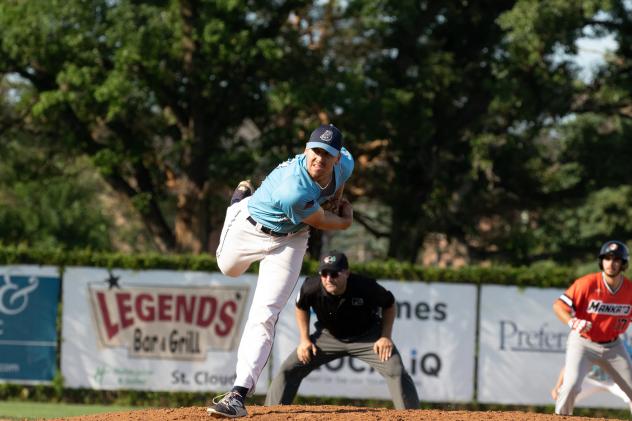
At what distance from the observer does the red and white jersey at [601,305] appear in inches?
437

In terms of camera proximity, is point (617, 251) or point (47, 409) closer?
point (617, 251)

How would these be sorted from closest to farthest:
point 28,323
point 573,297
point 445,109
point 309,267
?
point 573,297
point 28,323
point 309,267
point 445,109

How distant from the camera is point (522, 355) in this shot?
57.5 feet

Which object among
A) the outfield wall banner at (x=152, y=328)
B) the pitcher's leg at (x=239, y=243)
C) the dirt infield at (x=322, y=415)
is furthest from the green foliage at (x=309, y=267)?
the pitcher's leg at (x=239, y=243)

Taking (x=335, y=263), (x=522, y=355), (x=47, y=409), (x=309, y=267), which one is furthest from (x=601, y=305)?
(x=47, y=409)

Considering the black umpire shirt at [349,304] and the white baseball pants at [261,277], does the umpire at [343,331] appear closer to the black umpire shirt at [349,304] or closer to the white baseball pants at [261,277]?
the black umpire shirt at [349,304]

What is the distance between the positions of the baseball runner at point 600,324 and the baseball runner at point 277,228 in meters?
4.06

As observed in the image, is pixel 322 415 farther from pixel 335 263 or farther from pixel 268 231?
pixel 335 263

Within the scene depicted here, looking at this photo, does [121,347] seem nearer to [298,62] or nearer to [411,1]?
[298,62]

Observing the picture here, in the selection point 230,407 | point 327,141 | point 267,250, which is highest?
point 327,141

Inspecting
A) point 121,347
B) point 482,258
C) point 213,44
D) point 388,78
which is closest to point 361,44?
point 388,78

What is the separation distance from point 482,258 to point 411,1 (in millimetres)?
9359

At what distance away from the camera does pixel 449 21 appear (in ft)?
96.0

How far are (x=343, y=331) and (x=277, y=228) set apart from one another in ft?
9.21
